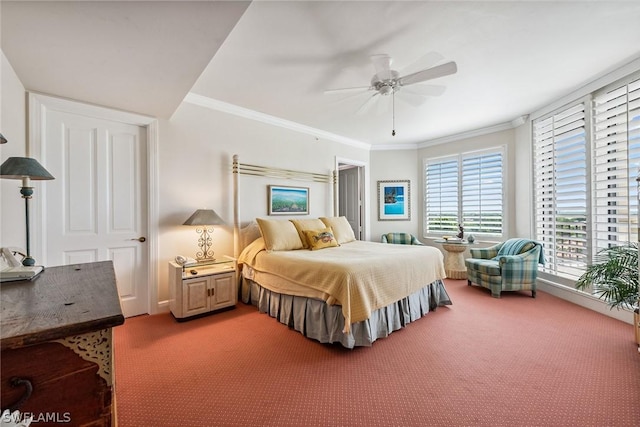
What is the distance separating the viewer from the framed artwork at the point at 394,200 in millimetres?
5918

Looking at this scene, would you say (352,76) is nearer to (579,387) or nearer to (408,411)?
(408,411)

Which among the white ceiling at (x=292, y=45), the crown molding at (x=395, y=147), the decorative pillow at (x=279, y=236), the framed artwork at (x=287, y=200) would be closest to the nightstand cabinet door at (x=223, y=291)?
the decorative pillow at (x=279, y=236)

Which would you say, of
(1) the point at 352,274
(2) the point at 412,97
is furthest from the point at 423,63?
(1) the point at 352,274

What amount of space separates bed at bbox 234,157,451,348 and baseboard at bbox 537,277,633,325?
1.67 metres

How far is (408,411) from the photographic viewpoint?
5.36 ft

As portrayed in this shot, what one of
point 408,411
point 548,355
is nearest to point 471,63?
point 548,355

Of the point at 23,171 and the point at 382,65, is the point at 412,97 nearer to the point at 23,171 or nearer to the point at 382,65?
the point at 382,65

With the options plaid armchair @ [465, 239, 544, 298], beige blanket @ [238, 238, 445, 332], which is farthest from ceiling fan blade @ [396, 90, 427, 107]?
plaid armchair @ [465, 239, 544, 298]

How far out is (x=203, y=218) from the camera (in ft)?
10.3

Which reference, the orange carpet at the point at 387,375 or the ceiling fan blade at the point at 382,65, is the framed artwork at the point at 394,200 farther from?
the ceiling fan blade at the point at 382,65

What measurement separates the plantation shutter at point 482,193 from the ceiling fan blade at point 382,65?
3.45 meters

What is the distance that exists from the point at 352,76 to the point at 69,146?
3.04 meters

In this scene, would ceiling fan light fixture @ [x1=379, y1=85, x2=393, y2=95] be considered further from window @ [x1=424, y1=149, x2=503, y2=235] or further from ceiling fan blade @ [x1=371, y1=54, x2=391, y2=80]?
window @ [x1=424, y1=149, x2=503, y2=235]

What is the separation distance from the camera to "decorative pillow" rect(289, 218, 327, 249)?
367cm
